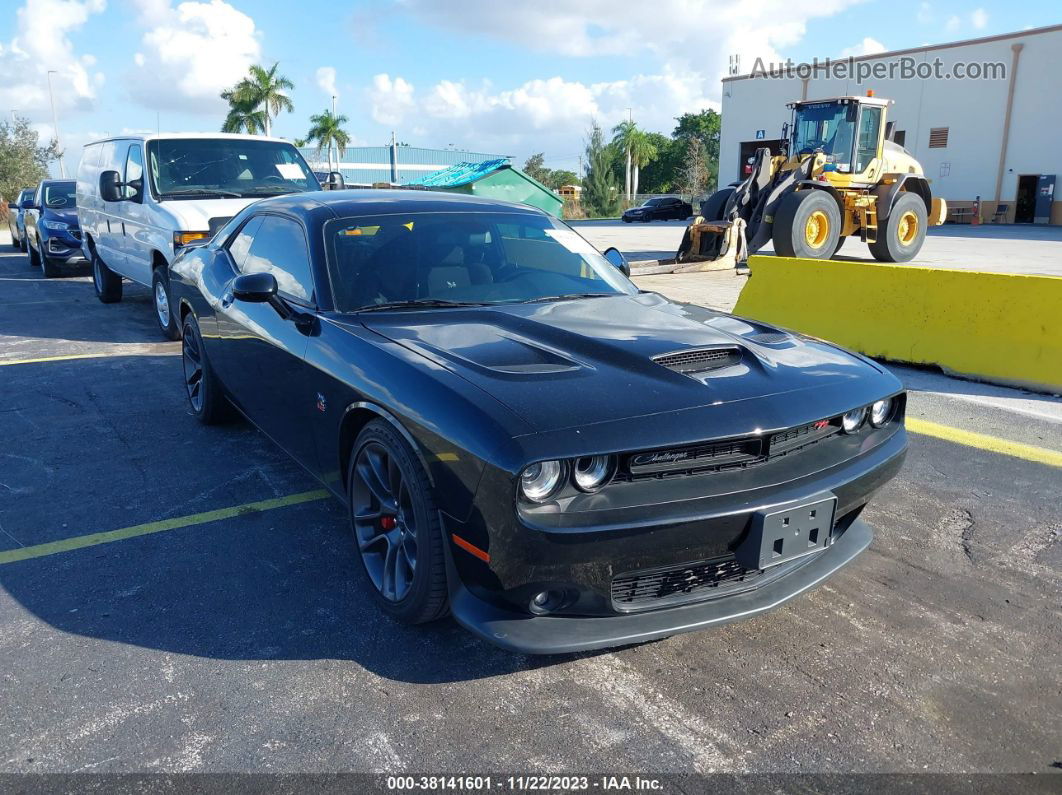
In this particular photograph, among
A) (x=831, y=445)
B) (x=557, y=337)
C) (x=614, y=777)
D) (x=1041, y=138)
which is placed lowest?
(x=614, y=777)

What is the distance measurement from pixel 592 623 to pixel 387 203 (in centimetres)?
243

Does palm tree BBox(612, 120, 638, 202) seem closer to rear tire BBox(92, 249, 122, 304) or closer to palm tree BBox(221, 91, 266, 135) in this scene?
palm tree BBox(221, 91, 266, 135)

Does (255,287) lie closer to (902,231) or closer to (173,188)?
(173,188)

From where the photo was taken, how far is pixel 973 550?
358 cm

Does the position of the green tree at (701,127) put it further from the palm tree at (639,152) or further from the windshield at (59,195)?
the windshield at (59,195)

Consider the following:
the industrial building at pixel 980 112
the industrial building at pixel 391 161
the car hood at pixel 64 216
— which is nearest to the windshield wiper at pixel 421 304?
the car hood at pixel 64 216

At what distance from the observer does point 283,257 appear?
13.2ft

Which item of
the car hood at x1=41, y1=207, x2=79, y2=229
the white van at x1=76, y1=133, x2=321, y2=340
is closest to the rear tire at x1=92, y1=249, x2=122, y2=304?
the white van at x1=76, y1=133, x2=321, y2=340

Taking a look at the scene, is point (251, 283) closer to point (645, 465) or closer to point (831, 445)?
point (645, 465)

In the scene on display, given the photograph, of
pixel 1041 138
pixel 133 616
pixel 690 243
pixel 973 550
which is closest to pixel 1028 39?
pixel 1041 138

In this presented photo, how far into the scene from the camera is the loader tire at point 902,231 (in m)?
15.6

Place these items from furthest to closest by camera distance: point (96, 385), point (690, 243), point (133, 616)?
point (690, 243) < point (96, 385) < point (133, 616)

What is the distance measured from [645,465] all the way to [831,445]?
0.83 meters

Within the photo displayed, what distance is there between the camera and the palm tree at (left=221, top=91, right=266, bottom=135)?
54.0 metres
